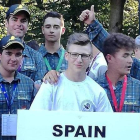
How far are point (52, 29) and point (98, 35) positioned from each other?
95 cm

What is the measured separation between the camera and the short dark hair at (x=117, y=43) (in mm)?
4645

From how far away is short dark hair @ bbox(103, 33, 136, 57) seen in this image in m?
4.64

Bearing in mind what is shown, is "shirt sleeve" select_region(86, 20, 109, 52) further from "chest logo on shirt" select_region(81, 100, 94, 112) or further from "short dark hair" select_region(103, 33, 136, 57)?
"chest logo on shirt" select_region(81, 100, 94, 112)

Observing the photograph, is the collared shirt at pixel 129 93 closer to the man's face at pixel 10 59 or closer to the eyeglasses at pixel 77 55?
the eyeglasses at pixel 77 55

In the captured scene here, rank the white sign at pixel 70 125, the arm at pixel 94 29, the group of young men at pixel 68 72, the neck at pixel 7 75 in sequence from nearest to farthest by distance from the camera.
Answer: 1. the white sign at pixel 70 125
2. the group of young men at pixel 68 72
3. the neck at pixel 7 75
4. the arm at pixel 94 29

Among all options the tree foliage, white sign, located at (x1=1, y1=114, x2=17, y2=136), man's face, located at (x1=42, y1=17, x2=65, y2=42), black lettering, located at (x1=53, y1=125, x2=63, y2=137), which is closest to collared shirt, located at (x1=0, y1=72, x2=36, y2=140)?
white sign, located at (x1=1, y1=114, x2=17, y2=136)

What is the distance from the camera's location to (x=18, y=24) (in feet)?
17.9

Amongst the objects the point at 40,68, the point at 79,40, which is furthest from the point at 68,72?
the point at 40,68

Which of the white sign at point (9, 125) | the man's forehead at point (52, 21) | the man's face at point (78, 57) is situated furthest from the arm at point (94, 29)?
the white sign at point (9, 125)

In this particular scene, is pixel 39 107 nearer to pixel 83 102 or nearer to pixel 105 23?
pixel 83 102

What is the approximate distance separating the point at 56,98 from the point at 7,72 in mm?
905

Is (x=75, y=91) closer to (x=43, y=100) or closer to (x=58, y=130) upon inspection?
(x=43, y=100)

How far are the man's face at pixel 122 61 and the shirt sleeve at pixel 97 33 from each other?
0.64 metres

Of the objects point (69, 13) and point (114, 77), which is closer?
point (114, 77)
